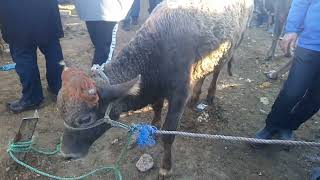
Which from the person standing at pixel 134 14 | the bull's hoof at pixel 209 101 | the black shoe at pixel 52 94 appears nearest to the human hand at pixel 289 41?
the bull's hoof at pixel 209 101

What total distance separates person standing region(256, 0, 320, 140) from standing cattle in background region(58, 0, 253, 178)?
2.95 feet

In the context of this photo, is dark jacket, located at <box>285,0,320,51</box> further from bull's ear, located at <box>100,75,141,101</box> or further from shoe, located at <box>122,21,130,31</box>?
shoe, located at <box>122,21,130,31</box>

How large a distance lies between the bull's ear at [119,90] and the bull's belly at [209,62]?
975 mm

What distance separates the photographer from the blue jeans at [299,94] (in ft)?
11.8

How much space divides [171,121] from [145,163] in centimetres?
63

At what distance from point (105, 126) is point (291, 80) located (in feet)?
7.03

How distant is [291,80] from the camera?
3781 millimetres

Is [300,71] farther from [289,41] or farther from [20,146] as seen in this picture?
[20,146]

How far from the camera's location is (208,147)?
4.34 metres

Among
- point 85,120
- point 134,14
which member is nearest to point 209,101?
point 85,120

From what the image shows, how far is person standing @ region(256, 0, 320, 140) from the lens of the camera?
3471 mm

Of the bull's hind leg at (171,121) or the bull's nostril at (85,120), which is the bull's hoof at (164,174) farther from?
the bull's nostril at (85,120)

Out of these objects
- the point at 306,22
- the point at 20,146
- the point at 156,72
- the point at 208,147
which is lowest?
the point at 208,147

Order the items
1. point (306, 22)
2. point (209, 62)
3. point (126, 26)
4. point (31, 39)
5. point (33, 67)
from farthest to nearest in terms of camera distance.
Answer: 1. point (126, 26)
2. point (33, 67)
3. point (31, 39)
4. point (209, 62)
5. point (306, 22)
